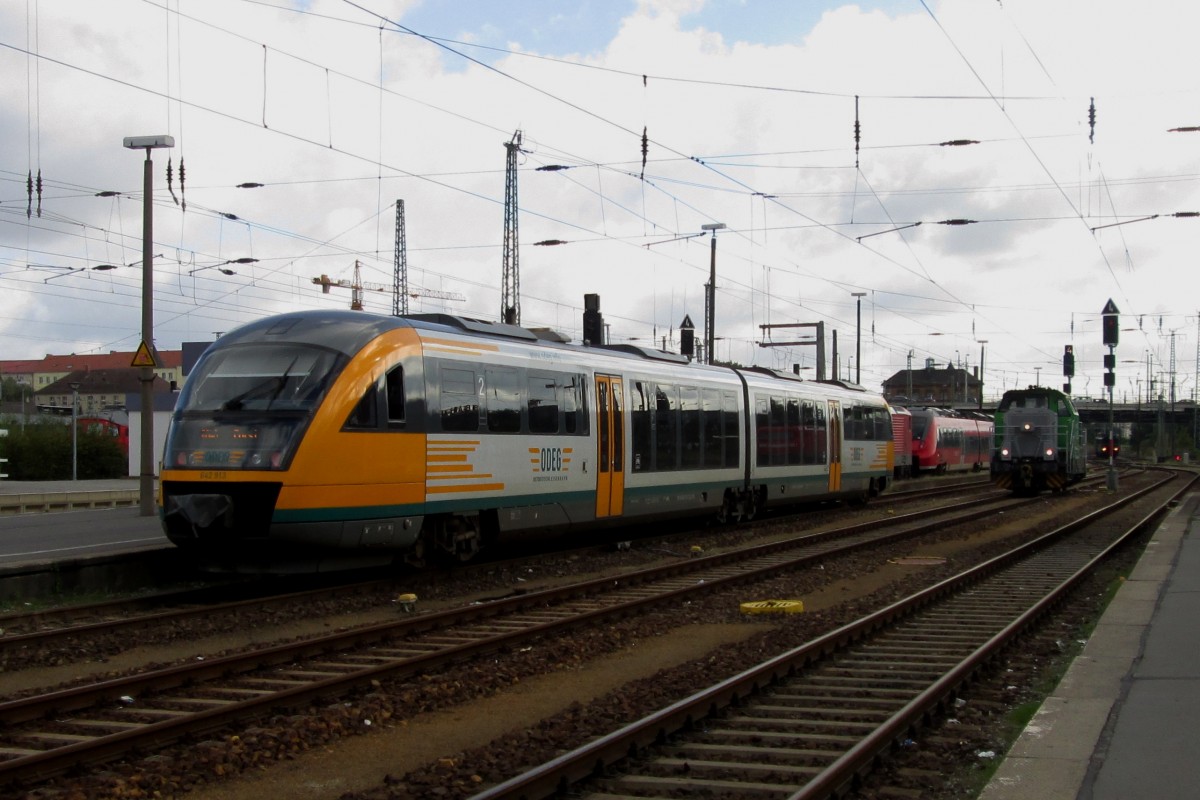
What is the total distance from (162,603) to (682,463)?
32.8ft

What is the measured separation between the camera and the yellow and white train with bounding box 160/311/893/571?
41.8 ft

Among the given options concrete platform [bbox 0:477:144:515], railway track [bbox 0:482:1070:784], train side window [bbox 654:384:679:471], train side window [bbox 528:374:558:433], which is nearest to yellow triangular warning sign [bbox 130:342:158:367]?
train side window [bbox 528:374:558:433]

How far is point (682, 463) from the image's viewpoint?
20.9 meters

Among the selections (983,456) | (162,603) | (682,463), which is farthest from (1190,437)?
(162,603)

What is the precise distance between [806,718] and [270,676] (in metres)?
4.16

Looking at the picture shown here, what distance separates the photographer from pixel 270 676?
9336mm

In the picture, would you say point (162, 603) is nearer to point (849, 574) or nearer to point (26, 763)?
point (26, 763)

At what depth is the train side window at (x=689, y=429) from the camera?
20844mm

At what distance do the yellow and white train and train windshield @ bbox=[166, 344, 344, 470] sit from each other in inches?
0.6

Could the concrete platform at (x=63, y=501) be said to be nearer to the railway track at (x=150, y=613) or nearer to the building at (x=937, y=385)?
the railway track at (x=150, y=613)

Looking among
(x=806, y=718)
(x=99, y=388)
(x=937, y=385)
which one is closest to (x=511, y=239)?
(x=806, y=718)

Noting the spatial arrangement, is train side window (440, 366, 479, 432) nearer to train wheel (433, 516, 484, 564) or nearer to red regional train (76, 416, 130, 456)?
train wheel (433, 516, 484, 564)

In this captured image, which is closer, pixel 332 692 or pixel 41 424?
pixel 332 692

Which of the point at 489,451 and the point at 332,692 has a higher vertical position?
the point at 489,451
